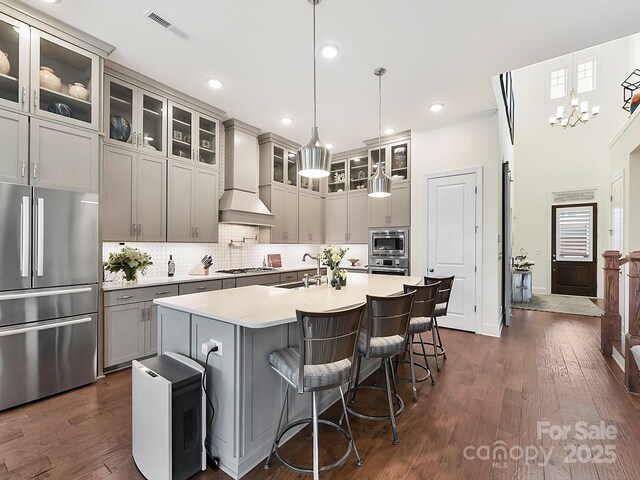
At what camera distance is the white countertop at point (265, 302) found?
1751 millimetres

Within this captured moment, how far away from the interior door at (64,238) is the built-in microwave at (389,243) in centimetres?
409

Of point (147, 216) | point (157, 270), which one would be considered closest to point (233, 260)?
point (157, 270)

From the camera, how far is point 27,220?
8.30ft

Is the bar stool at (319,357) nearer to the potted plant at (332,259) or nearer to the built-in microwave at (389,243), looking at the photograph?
the potted plant at (332,259)

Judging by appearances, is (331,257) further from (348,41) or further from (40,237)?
(40,237)

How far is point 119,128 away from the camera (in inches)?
135

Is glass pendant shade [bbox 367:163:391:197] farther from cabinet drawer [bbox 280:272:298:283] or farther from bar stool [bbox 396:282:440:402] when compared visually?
cabinet drawer [bbox 280:272:298:283]

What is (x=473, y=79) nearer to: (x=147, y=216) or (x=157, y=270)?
(x=147, y=216)

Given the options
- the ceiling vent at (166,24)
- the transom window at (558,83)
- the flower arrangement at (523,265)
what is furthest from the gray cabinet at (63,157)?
the transom window at (558,83)

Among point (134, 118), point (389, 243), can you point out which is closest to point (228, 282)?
point (134, 118)

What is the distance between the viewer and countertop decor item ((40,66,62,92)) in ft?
8.96

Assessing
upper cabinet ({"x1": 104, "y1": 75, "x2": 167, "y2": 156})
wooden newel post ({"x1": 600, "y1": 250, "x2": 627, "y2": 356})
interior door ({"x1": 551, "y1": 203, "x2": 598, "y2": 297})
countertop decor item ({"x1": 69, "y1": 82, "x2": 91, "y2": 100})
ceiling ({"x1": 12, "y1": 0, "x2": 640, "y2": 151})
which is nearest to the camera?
ceiling ({"x1": 12, "y1": 0, "x2": 640, "y2": 151})

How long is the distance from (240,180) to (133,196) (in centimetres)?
166

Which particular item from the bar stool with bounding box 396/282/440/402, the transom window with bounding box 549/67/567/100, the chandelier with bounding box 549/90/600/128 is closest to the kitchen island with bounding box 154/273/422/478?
the bar stool with bounding box 396/282/440/402
